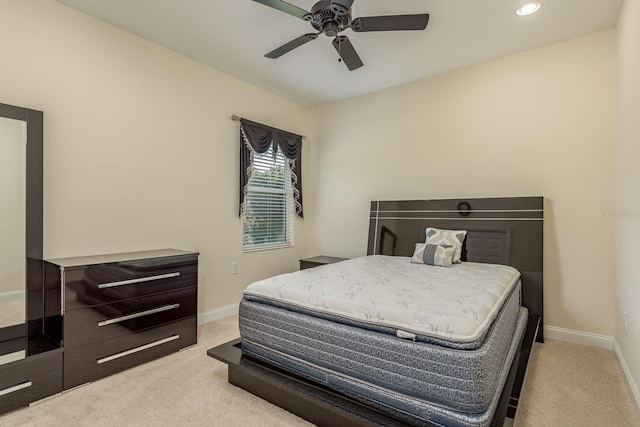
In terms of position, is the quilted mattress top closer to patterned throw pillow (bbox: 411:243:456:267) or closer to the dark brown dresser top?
patterned throw pillow (bbox: 411:243:456:267)

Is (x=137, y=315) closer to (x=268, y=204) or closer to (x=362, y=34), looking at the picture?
(x=268, y=204)

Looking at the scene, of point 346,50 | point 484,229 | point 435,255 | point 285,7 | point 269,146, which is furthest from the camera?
point 269,146

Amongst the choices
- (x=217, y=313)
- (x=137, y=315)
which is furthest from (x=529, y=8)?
(x=217, y=313)

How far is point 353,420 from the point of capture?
1531 millimetres

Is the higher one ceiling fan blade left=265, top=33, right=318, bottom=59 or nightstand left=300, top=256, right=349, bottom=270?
ceiling fan blade left=265, top=33, right=318, bottom=59

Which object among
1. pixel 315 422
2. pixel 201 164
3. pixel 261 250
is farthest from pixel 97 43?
pixel 315 422

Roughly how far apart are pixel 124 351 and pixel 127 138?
5.79 ft

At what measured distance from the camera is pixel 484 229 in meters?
3.26

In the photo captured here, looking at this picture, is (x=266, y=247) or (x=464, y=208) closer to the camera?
(x=464, y=208)

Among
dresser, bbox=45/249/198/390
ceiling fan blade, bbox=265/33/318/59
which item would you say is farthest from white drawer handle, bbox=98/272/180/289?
ceiling fan blade, bbox=265/33/318/59

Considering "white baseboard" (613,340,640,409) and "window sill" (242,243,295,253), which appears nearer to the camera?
"white baseboard" (613,340,640,409)

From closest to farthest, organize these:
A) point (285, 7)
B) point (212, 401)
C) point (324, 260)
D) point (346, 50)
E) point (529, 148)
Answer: point (212, 401) < point (285, 7) < point (346, 50) < point (529, 148) < point (324, 260)

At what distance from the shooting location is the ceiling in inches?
96.9

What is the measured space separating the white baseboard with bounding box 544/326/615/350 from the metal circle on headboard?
1294mm
